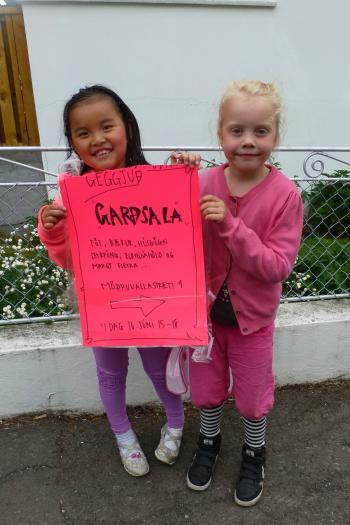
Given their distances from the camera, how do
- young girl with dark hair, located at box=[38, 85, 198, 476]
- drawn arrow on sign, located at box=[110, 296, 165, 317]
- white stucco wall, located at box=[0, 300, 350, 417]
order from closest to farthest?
young girl with dark hair, located at box=[38, 85, 198, 476] < drawn arrow on sign, located at box=[110, 296, 165, 317] < white stucco wall, located at box=[0, 300, 350, 417]

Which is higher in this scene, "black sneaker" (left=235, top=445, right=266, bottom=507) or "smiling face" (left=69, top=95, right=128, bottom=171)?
"smiling face" (left=69, top=95, right=128, bottom=171)

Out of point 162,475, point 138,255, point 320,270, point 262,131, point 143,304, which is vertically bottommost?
point 162,475

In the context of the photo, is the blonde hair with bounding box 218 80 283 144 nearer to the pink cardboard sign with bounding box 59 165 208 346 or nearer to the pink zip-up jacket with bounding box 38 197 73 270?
the pink cardboard sign with bounding box 59 165 208 346

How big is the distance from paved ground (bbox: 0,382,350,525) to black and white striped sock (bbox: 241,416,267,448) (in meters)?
0.19

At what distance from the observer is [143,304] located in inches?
63.6

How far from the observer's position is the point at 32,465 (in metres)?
2.08

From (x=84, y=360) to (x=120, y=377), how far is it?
0.41m

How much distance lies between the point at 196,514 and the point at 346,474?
66 cm

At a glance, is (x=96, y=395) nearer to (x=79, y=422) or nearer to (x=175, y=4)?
(x=79, y=422)

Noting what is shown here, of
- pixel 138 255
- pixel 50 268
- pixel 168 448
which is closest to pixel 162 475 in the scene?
pixel 168 448

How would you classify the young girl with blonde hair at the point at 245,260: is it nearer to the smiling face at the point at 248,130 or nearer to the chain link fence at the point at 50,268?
A: the smiling face at the point at 248,130

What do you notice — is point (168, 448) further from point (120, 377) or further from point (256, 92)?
point (256, 92)

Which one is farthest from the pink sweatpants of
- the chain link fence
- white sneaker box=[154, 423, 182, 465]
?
the chain link fence

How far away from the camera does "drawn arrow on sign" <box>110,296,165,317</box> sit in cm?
161
